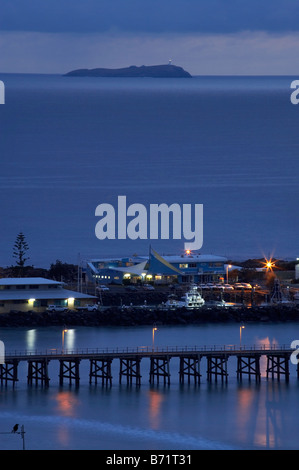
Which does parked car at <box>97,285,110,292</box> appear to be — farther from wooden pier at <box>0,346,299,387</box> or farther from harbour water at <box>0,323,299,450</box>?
wooden pier at <box>0,346,299,387</box>

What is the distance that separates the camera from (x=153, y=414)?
30141mm

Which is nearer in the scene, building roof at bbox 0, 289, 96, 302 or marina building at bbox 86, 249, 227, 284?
building roof at bbox 0, 289, 96, 302

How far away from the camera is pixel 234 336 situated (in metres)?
40.5

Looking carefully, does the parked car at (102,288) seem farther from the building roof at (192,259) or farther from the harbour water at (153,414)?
the harbour water at (153,414)

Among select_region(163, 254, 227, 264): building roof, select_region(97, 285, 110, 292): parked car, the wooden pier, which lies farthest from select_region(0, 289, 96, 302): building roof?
the wooden pier

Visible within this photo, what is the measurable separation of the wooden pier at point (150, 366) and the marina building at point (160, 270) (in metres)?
14.1

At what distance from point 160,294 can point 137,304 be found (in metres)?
1.46

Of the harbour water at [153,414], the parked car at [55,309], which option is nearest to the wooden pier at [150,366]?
the harbour water at [153,414]

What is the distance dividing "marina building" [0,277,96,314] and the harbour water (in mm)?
7280

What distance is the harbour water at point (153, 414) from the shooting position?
28.1m

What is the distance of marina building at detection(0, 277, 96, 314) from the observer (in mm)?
42781
